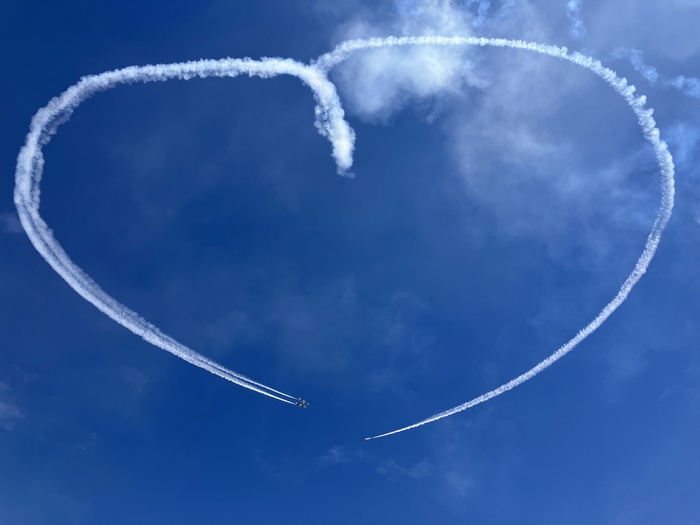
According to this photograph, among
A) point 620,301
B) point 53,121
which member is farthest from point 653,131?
point 53,121

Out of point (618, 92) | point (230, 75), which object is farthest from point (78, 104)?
point (618, 92)

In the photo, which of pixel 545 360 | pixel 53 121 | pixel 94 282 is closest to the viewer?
pixel 53 121

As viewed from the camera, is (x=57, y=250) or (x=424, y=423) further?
(x=424, y=423)

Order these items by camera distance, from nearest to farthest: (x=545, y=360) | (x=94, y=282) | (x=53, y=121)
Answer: (x=53, y=121)
(x=94, y=282)
(x=545, y=360)

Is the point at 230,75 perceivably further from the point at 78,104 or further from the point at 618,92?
the point at 618,92

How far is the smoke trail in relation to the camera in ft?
125

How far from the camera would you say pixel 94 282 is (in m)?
41.2

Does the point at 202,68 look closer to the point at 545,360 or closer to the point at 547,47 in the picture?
the point at 547,47

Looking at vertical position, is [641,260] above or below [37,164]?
above

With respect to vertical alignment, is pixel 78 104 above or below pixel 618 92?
below

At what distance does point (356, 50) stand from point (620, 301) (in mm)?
34968

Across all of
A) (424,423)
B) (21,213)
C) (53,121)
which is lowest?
(424,423)

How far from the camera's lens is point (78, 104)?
38219mm

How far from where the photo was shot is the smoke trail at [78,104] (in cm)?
3797
